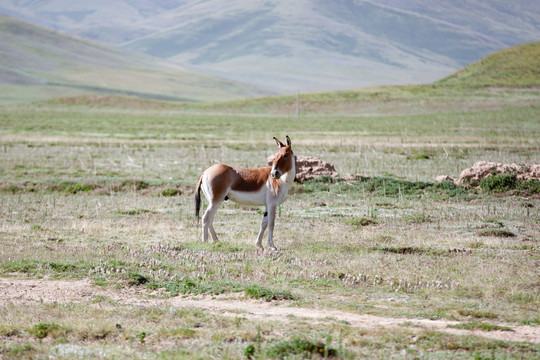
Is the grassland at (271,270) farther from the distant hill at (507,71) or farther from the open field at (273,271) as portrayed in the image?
the distant hill at (507,71)

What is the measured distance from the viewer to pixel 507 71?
12400 cm

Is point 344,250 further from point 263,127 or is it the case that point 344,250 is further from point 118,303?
point 263,127

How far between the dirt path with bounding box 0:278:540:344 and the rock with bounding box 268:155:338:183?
14.8 meters

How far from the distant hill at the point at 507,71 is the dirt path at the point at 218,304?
109 m

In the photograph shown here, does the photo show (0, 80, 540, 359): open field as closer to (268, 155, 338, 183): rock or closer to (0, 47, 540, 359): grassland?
(0, 47, 540, 359): grassland

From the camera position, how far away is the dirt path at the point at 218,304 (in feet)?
29.6

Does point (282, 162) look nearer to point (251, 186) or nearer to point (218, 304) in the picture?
point (251, 186)

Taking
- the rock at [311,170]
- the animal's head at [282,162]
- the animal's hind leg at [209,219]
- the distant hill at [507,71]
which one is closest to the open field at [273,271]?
the animal's hind leg at [209,219]

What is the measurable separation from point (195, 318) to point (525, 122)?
202 ft

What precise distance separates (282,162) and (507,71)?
392 feet

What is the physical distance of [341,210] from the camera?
65.2 ft

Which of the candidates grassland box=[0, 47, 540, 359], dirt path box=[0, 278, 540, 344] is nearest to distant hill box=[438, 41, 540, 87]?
grassland box=[0, 47, 540, 359]

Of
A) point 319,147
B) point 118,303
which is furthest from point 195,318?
point 319,147

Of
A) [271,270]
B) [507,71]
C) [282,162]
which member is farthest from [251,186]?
[507,71]
